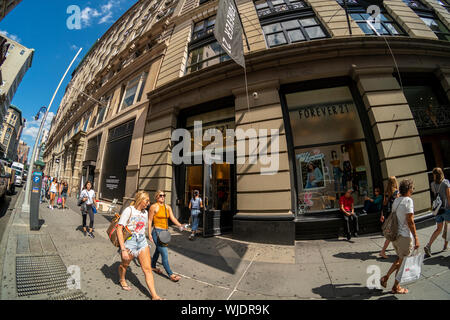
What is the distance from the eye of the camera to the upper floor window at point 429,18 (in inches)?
309

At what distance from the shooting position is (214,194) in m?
7.04

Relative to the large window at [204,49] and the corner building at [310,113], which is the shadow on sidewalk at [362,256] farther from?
the large window at [204,49]

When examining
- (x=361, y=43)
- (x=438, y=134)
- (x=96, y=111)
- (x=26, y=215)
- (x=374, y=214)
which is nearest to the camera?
(x=374, y=214)

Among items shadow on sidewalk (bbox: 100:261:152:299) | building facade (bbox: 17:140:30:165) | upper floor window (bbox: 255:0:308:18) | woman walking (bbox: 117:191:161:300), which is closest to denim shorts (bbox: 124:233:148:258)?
woman walking (bbox: 117:191:161:300)

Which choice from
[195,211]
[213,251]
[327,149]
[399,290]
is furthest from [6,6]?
[399,290]

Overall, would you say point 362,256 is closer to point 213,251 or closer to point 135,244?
point 213,251

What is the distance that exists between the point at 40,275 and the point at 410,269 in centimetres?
645

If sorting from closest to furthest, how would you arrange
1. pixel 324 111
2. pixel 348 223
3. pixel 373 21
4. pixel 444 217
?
pixel 444 217 < pixel 348 223 < pixel 324 111 < pixel 373 21

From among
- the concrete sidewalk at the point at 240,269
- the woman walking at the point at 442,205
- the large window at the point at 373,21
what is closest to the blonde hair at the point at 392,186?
the woman walking at the point at 442,205

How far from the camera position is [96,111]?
1634 centimetres
